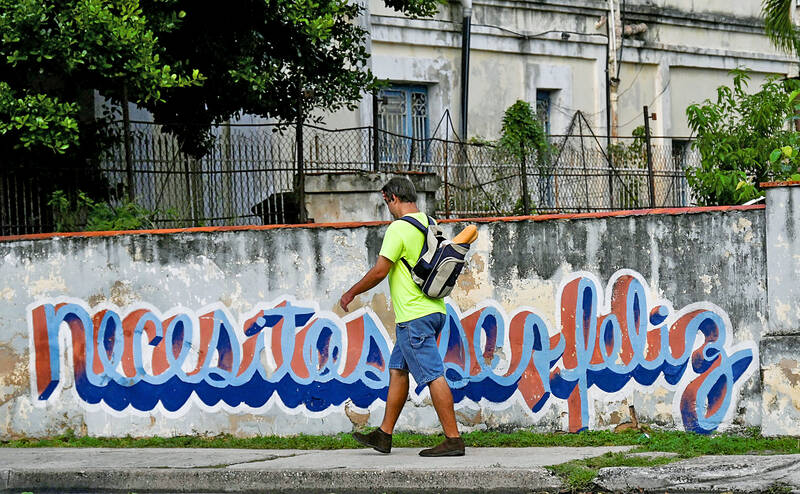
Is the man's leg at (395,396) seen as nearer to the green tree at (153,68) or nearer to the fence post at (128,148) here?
the green tree at (153,68)

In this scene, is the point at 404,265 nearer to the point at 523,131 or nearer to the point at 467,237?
the point at 467,237

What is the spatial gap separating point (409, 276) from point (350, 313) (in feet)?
4.56

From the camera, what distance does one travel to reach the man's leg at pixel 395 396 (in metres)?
7.69

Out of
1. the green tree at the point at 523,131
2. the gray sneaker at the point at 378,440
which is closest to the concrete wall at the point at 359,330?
the gray sneaker at the point at 378,440

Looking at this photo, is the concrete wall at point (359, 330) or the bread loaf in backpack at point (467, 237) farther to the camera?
the concrete wall at point (359, 330)

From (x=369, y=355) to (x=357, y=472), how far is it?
181 cm

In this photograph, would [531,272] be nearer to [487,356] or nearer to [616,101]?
[487,356]

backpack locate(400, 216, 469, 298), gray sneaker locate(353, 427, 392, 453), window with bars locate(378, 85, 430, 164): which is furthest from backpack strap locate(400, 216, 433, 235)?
window with bars locate(378, 85, 430, 164)

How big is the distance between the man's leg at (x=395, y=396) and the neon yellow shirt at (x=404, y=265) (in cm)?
35

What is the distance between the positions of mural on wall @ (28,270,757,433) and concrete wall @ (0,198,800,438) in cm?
1

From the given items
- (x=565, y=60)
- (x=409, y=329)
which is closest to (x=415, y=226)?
(x=409, y=329)

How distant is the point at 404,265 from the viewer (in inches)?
303

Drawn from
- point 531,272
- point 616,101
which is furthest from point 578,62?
point 531,272

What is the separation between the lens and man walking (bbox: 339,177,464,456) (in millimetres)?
7566
